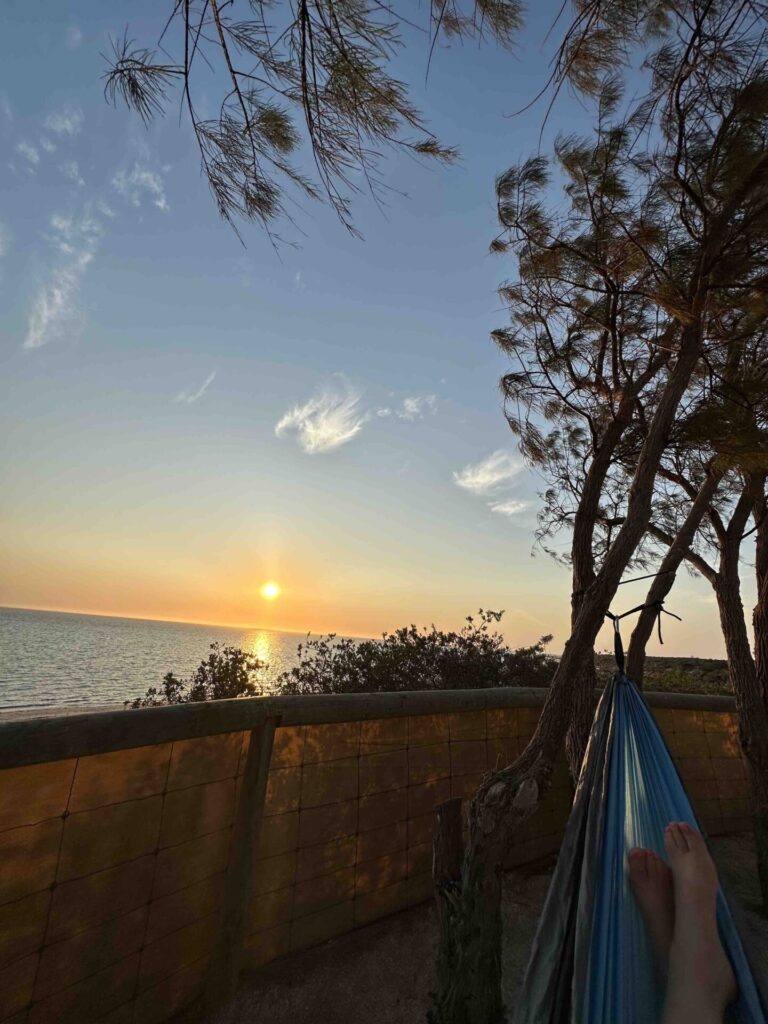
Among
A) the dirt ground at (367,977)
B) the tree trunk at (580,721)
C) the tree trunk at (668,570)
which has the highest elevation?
the tree trunk at (668,570)

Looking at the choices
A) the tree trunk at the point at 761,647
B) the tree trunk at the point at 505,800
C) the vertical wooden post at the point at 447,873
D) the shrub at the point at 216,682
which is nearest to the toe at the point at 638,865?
the tree trunk at the point at 505,800

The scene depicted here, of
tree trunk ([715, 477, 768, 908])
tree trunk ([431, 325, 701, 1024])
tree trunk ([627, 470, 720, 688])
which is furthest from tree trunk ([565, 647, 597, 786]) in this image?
tree trunk ([715, 477, 768, 908])

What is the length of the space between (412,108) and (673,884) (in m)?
2.39

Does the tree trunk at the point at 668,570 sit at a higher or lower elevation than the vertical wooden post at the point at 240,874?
higher

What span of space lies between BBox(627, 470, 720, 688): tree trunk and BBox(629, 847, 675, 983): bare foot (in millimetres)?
1397

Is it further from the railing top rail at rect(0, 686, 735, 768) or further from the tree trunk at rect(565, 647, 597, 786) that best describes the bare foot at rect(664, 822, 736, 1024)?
the tree trunk at rect(565, 647, 597, 786)

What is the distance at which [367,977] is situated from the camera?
1.75m

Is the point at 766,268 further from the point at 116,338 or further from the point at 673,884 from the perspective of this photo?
the point at 116,338

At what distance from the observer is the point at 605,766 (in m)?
1.62

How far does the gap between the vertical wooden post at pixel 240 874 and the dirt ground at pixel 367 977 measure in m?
0.07

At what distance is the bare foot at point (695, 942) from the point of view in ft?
3.67

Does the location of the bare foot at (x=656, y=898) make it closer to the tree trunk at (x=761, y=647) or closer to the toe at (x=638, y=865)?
the toe at (x=638, y=865)

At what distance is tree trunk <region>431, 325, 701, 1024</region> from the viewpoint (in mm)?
1591

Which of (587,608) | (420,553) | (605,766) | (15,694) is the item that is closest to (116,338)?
(587,608)
